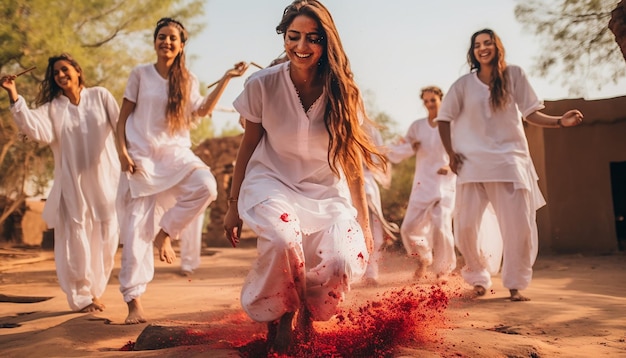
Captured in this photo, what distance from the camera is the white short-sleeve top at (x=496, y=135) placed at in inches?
257

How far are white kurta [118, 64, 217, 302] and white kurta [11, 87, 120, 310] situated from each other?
83cm

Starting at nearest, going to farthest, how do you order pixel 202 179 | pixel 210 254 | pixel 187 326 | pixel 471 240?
pixel 187 326, pixel 202 179, pixel 471 240, pixel 210 254

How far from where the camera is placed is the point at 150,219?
5.77 metres

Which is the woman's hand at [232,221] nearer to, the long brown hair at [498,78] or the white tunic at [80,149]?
the white tunic at [80,149]

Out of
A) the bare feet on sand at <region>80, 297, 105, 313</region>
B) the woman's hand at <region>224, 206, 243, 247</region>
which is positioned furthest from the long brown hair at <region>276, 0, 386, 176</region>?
the bare feet on sand at <region>80, 297, 105, 313</region>

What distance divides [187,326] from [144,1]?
12.6 meters

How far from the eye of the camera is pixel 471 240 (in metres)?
6.83

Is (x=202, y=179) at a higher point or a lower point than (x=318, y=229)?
higher

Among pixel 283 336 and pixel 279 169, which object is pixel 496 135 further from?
pixel 283 336

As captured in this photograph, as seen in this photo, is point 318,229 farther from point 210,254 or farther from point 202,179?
point 210,254

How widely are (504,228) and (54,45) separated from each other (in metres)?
9.39

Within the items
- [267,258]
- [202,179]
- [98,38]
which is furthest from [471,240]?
[98,38]

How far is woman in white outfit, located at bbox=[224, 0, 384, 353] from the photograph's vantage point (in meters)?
3.52

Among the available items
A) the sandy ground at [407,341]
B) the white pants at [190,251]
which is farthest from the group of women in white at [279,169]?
the white pants at [190,251]
